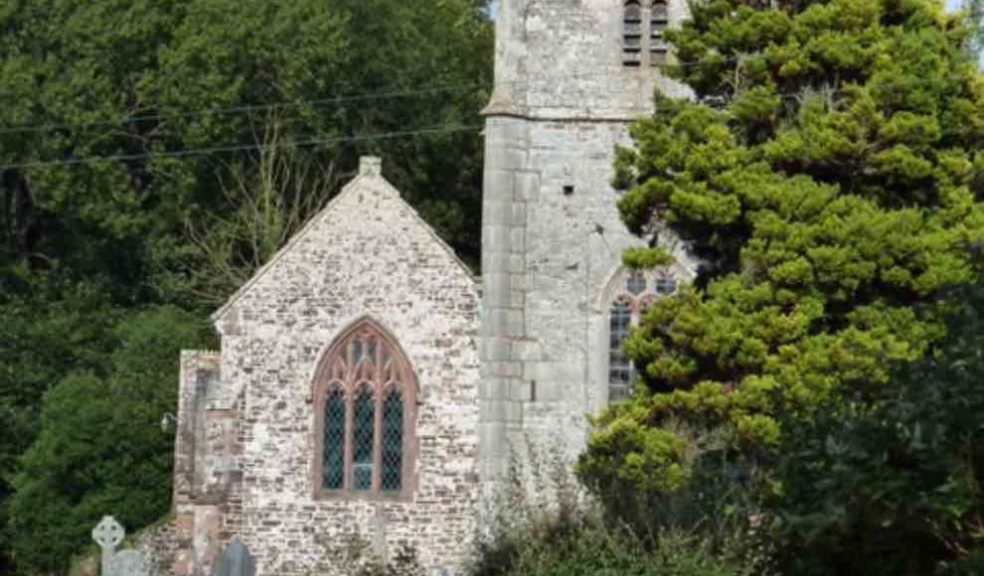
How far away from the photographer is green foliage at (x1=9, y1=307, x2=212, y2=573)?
151ft

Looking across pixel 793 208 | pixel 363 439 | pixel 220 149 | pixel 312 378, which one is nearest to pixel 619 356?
pixel 363 439

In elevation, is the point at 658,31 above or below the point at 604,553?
above

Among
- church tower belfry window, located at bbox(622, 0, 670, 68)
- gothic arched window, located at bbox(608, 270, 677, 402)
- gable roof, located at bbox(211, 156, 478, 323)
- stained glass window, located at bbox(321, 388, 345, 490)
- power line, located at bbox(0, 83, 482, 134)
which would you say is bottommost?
stained glass window, located at bbox(321, 388, 345, 490)

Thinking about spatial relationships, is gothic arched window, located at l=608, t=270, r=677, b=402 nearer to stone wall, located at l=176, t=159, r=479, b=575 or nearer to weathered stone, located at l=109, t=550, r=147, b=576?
stone wall, located at l=176, t=159, r=479, b=575

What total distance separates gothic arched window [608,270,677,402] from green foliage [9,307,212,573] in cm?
1211

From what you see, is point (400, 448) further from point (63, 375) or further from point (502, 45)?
point (63, 375)

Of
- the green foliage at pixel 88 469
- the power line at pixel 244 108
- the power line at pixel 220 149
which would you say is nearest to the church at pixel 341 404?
the green foliage at pixel 88 469

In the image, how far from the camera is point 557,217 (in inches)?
1435

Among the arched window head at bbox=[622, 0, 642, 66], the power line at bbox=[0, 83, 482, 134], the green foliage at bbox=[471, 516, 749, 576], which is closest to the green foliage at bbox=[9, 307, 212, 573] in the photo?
the power line at bbox=[0, 83, 482, 134]

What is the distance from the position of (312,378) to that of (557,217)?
6.56 meters

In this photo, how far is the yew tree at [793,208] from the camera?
92.3ft

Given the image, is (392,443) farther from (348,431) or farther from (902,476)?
(902,476)

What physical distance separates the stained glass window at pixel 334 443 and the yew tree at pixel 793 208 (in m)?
12.1

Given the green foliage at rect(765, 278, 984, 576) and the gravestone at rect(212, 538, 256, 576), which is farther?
the gravestone at rect(212, 538, 256, 576)
